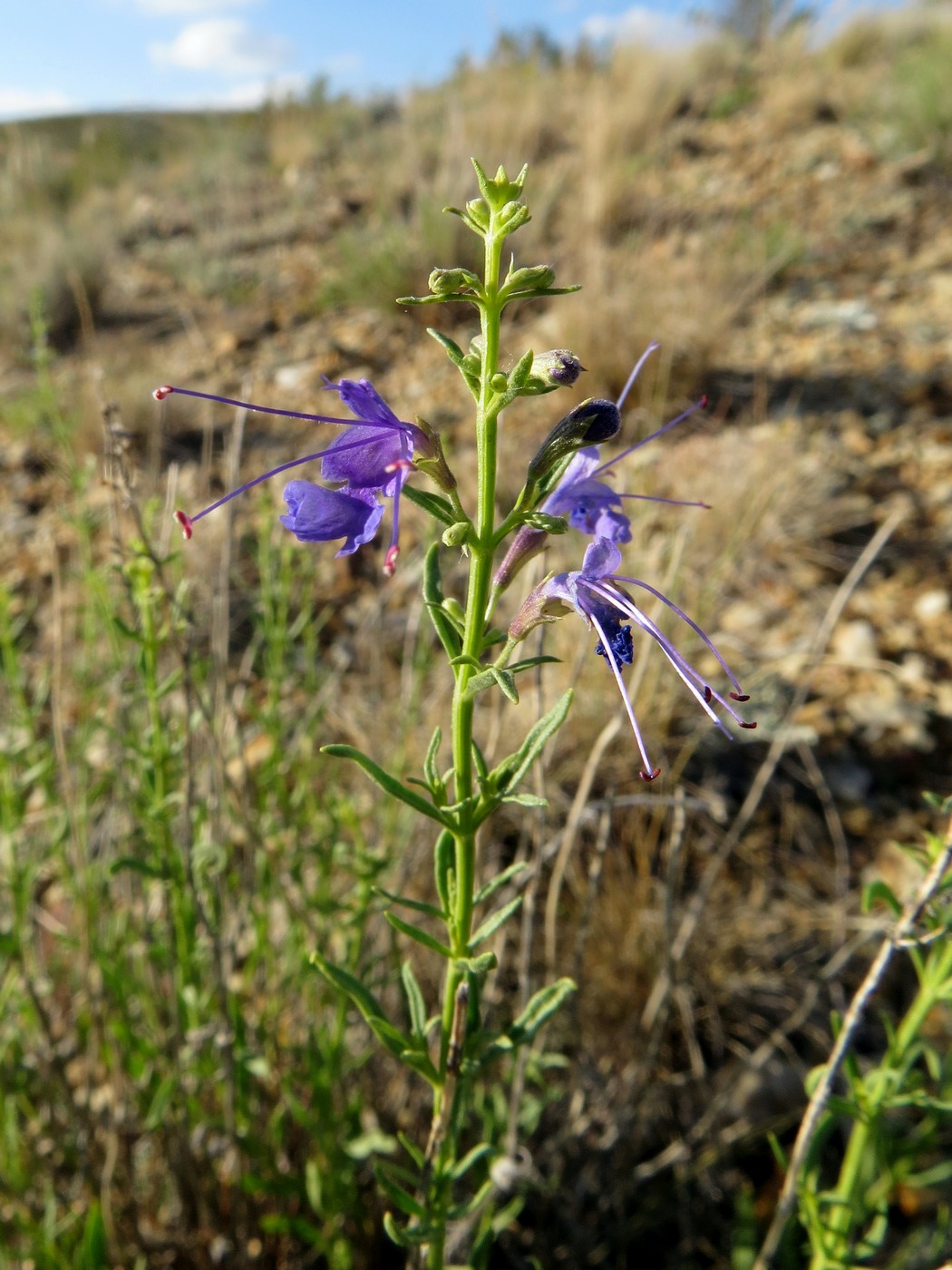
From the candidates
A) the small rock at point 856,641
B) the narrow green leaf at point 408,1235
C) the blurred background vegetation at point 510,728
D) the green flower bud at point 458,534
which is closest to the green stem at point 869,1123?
the blurred background vegetation at point 510,728

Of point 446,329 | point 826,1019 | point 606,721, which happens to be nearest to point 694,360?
point 446,329

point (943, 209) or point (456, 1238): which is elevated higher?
point (943, 209)

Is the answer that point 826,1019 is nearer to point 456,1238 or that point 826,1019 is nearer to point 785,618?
point 456,1238

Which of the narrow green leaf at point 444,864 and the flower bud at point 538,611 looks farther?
the narrow green leaf at point 444,864

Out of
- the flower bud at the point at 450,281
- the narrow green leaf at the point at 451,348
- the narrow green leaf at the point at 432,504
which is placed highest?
the flower bud at the point at 450,281

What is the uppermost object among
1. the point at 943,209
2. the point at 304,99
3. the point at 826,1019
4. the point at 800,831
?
the point at 304,99

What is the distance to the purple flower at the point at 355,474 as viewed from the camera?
3.15 feet

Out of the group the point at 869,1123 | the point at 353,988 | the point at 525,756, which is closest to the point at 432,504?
the point at 525,756

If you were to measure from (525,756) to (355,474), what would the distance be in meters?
0.39

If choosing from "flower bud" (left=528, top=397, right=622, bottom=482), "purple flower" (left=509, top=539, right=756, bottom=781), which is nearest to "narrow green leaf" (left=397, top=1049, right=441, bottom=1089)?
"purple flower" (left=509, top=539, right=756, bottom=781)

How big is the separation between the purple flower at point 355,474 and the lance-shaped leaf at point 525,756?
0.31m

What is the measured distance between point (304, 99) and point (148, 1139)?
1338cm

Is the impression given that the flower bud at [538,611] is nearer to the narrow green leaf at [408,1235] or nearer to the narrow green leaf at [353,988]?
the narrow green leaf at [353,988]

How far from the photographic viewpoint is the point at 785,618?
3449 millimetres
